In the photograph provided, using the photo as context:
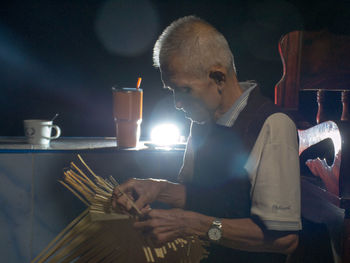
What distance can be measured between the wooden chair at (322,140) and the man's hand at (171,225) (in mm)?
378

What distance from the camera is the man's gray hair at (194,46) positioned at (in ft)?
3.34

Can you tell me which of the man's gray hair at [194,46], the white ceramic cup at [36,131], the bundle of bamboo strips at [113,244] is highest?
the man's gray hair at [194,46]

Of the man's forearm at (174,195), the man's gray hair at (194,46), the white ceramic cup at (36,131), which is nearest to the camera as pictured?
the man's gray hair at (194,46)

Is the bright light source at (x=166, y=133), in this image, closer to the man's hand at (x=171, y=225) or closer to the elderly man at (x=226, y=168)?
the elderly man at (x=226, y=168)

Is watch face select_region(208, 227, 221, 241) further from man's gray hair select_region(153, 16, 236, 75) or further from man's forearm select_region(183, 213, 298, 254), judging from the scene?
man's gray hair select_region(153, 16, 236, 75)

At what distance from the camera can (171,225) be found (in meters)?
0.94

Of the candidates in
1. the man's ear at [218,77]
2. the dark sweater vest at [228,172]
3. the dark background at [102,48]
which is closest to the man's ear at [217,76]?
the man's ear at [218,77]

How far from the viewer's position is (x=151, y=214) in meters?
0.94

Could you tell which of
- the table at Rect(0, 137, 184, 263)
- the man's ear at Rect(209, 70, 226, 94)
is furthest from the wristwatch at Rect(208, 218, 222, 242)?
the table at Rect(0, 137, 184, 263)

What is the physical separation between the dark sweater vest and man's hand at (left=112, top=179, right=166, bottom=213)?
0.51 feet

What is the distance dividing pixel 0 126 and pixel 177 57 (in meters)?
1.31

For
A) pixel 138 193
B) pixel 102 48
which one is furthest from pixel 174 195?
pixel 102 48

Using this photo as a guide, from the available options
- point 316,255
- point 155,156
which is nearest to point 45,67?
point 155,156

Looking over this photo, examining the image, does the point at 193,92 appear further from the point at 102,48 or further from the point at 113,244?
the point at 102,48
